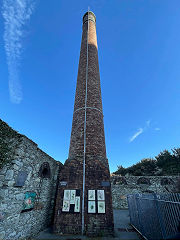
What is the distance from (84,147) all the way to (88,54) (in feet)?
29.9

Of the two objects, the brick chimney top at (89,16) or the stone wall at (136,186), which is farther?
the brick chimney top at (89,16)

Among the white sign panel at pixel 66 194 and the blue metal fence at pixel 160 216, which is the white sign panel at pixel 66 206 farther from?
the blue metal fence at pixel 160 216

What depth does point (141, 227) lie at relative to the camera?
5.33 metres

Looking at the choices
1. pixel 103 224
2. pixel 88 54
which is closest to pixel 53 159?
pixel 103 224

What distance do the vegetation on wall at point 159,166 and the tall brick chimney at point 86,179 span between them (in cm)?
1737

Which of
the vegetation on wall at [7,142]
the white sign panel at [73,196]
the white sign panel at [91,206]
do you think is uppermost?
the vegetation on wall at [7,142]

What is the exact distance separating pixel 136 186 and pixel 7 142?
14489 millimetres

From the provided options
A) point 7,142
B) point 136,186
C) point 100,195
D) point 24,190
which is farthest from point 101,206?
point 136,186

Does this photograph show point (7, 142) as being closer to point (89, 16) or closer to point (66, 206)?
point (66, 206)

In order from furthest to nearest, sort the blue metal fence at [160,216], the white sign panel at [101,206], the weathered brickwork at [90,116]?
the weathered brickwork at [90,116], the white sign panel at [101,206], the blue metal fence at [160,216]

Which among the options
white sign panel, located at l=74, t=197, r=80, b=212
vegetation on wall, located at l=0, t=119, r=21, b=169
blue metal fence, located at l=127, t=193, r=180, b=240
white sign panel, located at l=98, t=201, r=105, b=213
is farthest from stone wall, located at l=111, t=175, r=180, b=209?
vegetation on wall, located at l=0, t=119, r=21, b=169

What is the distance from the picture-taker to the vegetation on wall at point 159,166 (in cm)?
1958

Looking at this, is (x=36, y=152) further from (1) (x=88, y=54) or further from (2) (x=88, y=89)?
(1) (x=88, y=54)

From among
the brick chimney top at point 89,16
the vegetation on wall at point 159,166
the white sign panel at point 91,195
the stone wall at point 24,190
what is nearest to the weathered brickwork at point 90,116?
the white sign panel at point 91,195
